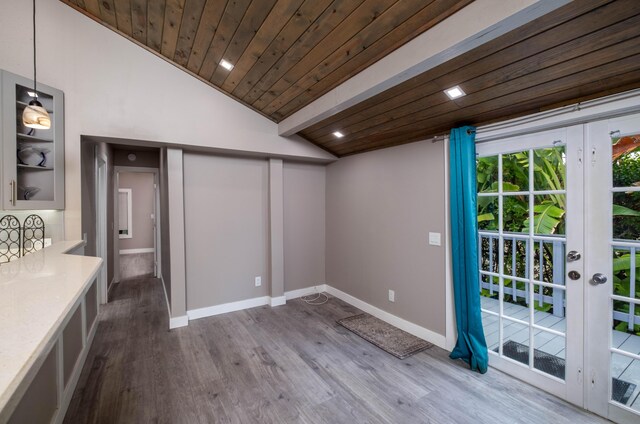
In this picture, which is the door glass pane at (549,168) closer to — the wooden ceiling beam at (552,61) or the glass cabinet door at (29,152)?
the wooden ceiling beam at (552,61)

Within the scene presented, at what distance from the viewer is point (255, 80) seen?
289 centimetres

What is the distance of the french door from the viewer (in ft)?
6.08

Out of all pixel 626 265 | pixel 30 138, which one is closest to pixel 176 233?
pixel 30 138

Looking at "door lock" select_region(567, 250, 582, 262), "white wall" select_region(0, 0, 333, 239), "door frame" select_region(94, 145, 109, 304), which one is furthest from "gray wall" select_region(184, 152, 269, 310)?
"door lock" select_region(567, 250, 582, 262)

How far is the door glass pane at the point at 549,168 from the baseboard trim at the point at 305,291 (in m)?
3.25

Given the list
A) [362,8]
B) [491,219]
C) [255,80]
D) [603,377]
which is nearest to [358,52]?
[362,8]

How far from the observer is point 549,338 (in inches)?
95.1

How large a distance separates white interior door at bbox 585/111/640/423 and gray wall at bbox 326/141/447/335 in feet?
3.57

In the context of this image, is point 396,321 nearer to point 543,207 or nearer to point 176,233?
point 543,207

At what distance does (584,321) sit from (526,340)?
67cm

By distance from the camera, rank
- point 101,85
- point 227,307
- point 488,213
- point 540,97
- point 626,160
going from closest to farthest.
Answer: point 626,160 < point 540,97 < point 488,213 < point 101,85 < point 227,307

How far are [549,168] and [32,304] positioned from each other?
3163mm

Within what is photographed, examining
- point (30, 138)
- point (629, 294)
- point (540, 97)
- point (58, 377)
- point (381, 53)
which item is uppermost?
point (381, 53)

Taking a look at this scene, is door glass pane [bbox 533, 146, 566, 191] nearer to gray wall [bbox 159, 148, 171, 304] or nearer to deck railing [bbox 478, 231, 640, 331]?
deck railing [bbox 478, 231, 640, 331]
